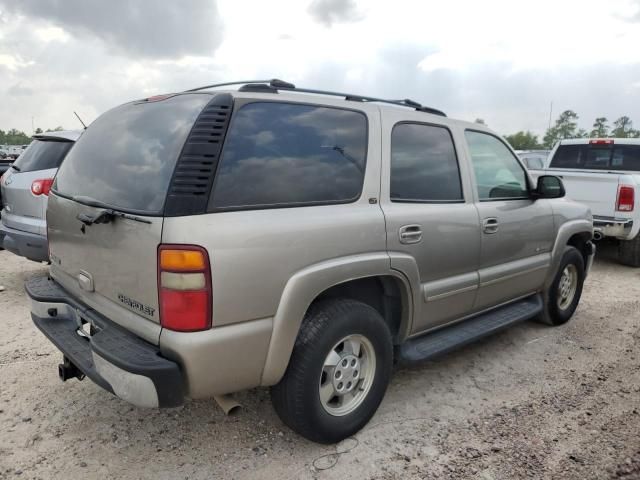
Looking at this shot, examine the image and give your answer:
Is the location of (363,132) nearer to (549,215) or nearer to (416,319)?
(416,319)

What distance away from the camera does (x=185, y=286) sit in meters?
2.06

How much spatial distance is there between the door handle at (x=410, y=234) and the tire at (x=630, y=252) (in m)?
5.68

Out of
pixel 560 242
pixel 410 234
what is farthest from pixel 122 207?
pixel 560 242

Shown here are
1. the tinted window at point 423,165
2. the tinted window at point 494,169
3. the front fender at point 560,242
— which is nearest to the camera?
the tinted window at point 423,165

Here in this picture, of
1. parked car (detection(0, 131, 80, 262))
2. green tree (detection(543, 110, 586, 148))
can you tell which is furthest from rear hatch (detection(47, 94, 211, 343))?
green tree (detection(543, 110, 586, 148))

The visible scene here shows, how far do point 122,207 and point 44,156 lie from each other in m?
3.75

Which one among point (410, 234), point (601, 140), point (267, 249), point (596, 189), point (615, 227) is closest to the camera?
point (267, 249)

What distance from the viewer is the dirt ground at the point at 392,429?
2.53m

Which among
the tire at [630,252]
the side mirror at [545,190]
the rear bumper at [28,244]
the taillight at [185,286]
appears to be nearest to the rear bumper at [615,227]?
the tire at [630,252]

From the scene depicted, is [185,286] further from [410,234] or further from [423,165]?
[423,165]

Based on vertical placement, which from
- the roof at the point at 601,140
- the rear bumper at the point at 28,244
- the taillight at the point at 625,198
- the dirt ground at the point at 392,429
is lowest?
the dirt ground at the point at 392,429

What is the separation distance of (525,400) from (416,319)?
994 millimetres

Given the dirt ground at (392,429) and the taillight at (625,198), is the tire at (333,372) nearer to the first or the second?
the dirt ground at (392,429)

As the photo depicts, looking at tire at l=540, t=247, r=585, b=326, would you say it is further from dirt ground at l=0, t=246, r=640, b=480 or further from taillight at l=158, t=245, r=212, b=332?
taillight at l=158, t=245, r=212, b=332
